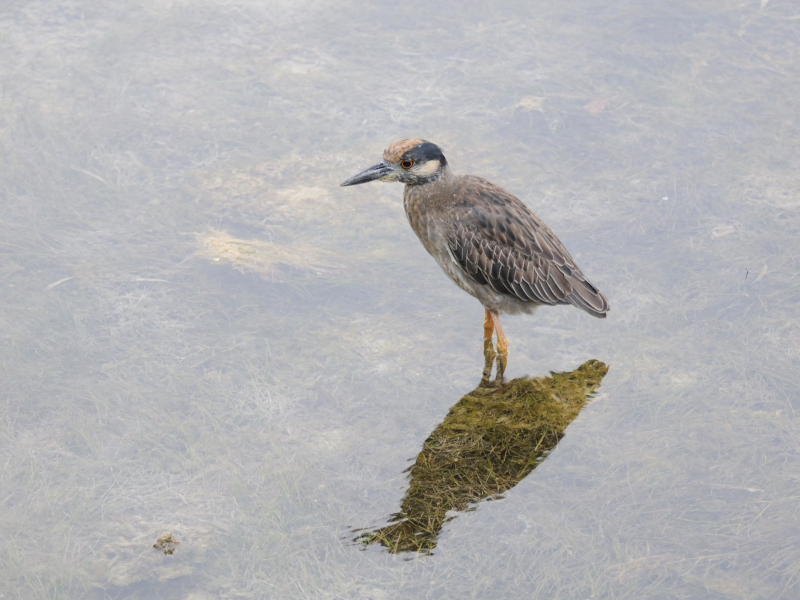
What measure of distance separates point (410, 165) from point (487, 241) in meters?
0.84

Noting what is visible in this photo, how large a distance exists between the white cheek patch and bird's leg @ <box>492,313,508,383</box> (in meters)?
1.26

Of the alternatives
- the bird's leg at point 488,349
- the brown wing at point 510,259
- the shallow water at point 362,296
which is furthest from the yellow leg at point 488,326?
the brown wing at point 510,259

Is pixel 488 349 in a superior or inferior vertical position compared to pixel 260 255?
inferior

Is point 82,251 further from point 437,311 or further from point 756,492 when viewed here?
point 756,492

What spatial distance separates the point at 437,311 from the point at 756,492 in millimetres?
2849

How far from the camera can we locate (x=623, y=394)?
6906mm

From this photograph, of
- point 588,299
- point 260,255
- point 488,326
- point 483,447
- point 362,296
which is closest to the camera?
point 483,447

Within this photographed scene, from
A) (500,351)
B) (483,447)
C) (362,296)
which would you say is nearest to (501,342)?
(500,351)

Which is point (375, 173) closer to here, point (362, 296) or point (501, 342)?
point (362, 296)

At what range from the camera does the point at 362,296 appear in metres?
7.73

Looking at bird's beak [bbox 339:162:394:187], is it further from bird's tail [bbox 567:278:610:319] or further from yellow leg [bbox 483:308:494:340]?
bird's tail [bbox 567:278:610:319]

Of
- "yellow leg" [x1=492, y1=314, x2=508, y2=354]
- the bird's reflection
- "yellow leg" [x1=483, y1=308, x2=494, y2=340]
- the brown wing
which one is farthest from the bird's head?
the bird's reflection

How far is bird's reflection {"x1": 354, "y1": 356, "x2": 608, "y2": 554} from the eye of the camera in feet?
19.4

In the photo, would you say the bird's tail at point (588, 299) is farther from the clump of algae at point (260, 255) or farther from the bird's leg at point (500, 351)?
the clump of algae at point (260, 255)
